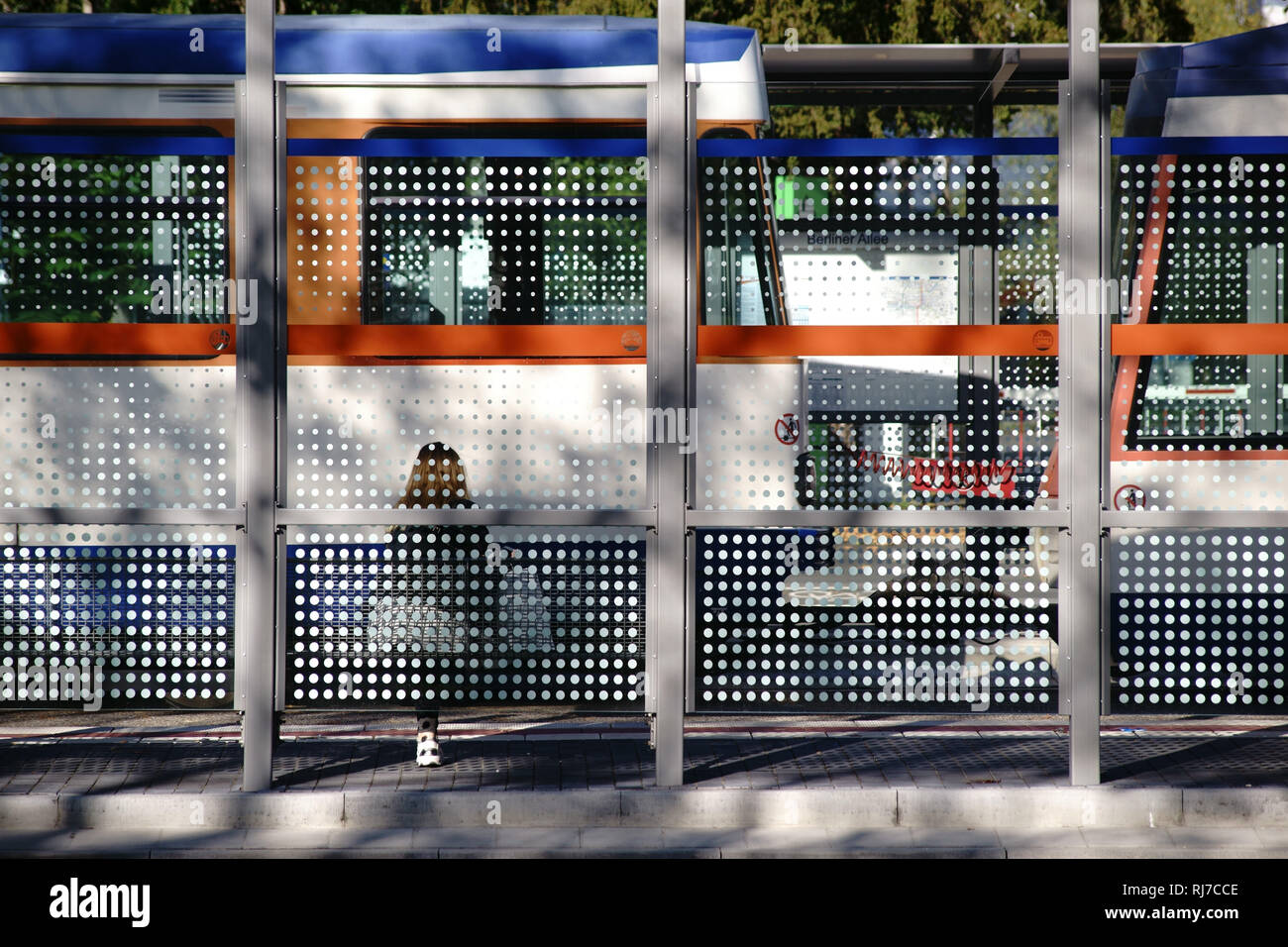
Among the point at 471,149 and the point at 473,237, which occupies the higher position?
the point at 471,149

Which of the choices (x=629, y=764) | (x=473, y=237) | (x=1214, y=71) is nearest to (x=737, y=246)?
(x=473, y=237)

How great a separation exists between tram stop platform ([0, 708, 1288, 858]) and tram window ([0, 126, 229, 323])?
2111 millimetres

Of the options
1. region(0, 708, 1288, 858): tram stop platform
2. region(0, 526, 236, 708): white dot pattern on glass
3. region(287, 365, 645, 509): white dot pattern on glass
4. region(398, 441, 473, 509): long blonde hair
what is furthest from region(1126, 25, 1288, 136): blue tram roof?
region(0, 526, 236, 708): white dot pattern on glass

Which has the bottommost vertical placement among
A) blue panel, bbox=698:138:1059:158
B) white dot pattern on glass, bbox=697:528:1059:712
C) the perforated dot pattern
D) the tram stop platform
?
the tram stop platform

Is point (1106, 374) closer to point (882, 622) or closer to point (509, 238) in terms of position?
point (882, 622)

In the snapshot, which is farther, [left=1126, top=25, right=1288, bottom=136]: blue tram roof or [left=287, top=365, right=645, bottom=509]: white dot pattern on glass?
[left=1126, top=25, right=1288, bottom=136]: blue tram roof

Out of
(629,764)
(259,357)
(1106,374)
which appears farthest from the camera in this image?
(629,764)

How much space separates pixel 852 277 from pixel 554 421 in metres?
1.51

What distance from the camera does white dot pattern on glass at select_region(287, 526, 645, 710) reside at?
6.07 meters

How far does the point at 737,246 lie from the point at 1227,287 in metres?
2.27

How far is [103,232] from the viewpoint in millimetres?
6090

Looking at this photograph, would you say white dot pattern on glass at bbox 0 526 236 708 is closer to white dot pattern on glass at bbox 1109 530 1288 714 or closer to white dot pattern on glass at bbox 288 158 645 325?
white dot pattern on glass at bbox 288 158 645 325
